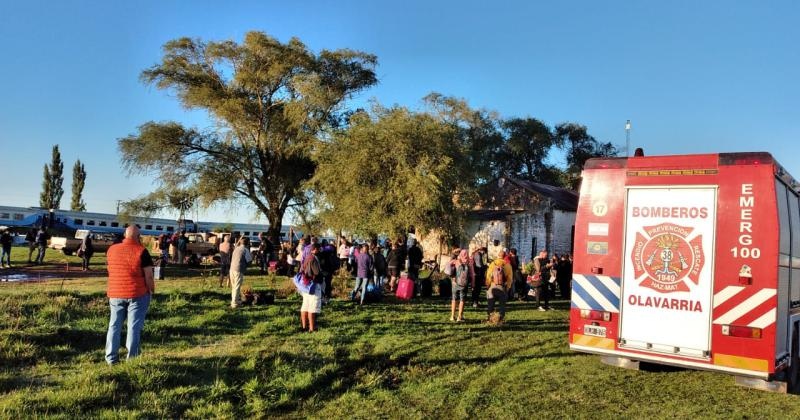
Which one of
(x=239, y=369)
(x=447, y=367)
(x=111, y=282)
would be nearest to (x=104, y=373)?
(x=111, y=282)

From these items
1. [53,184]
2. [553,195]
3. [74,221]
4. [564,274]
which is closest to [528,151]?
[553,195]

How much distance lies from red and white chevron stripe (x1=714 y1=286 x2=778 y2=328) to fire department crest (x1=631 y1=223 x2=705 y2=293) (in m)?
0.38

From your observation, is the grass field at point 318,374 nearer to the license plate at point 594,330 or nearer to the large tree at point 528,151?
the license plate at point 594,330

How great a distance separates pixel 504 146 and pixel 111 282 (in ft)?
174

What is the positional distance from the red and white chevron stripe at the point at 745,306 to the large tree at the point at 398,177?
761 inches

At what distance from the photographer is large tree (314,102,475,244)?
26828 mm

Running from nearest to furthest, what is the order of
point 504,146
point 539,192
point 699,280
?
point 699,280 → point 539,192 → point 504,146

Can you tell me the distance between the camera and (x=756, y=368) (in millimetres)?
6605

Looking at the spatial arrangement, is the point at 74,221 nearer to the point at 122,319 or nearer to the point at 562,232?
the point at 562,232

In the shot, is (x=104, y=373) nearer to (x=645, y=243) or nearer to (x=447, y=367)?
(x=447, y=367)

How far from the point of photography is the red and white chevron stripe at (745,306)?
661 centimetres

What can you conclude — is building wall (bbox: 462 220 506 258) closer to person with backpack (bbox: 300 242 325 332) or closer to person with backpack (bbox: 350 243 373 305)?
person with backpack (bbox: 350 243 373 305)

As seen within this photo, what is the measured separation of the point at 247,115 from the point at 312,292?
1099 inches

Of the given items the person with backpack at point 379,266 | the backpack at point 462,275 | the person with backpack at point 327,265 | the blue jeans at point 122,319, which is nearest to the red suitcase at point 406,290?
the person with backpack at point 379,266
